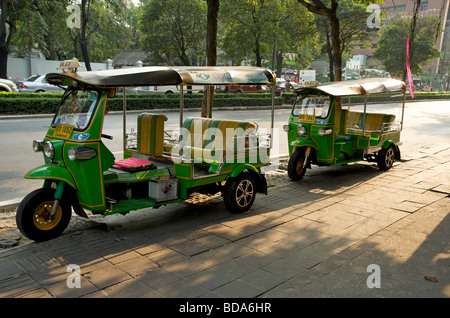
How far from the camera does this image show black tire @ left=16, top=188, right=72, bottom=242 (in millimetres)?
4730

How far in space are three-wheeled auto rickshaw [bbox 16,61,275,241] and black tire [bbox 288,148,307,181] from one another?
1.57m

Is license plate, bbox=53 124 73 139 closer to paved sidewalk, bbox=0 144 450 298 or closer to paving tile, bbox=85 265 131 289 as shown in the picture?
paved sidewalk, bbox=0 144 450 298

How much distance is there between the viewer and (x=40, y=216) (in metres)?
4.89

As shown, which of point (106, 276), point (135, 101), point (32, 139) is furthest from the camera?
point (135, 101)

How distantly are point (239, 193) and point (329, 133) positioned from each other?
3136mm

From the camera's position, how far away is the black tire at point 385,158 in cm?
983

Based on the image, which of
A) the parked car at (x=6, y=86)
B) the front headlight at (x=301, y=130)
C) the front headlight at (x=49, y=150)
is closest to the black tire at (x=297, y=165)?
the front headlight at (x=301, y=130)

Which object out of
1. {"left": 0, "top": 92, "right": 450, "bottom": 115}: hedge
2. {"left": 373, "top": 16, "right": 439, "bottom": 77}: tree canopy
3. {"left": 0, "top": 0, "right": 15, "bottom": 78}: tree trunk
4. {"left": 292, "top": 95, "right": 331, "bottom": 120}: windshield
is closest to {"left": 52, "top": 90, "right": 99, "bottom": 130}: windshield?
{"left": 292, "top": 95, "right": 331, "bottom": 120}: windshield

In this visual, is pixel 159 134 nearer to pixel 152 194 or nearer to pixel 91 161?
pixel 152 194

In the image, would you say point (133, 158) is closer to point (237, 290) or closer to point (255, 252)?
point (255, 252)

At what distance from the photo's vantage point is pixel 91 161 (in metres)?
5.01

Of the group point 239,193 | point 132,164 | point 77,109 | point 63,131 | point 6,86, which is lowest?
point 239,193

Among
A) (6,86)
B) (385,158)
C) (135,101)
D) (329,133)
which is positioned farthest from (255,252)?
(6,86)
